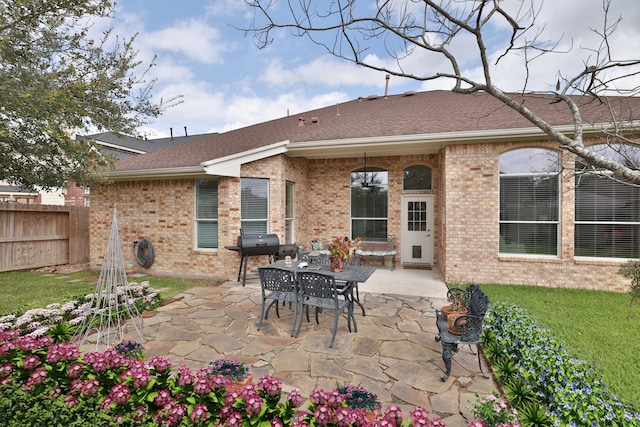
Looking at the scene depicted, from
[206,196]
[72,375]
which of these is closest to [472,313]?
[72,375]

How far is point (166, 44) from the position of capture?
7.88 metres

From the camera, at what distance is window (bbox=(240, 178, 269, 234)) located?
791 cm

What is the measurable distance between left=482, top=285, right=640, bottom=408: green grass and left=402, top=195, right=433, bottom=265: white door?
2.54 meters

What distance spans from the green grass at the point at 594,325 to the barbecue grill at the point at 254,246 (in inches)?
193

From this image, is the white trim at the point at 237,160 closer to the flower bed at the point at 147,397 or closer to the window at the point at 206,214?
the window at the point at 206,214

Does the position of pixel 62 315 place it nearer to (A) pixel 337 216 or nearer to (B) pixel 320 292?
(B) pixel 320 292

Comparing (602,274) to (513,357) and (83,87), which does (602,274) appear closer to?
(513,357)

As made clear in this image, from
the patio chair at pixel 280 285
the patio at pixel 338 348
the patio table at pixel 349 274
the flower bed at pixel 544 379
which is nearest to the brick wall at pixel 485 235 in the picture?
the patio at pixel 338 348

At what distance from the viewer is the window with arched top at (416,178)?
30.3 feet

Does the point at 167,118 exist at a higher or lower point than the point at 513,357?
higher

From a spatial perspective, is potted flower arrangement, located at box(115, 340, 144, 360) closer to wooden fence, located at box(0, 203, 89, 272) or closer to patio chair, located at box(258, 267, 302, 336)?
patio chair, located at box(258, 267, 302, 336)

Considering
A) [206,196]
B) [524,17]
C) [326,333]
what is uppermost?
[524,17]

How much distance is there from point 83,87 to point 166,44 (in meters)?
3.76

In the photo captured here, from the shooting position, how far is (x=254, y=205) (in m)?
8.03
